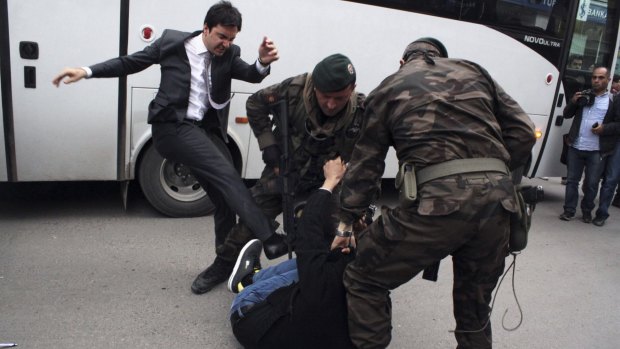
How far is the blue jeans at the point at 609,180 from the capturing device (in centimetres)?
586

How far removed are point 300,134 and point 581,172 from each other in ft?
13.9

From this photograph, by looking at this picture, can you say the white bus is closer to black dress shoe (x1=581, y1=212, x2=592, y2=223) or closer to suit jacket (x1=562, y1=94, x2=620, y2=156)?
suit jacket (x1=562, y1=94, x2=620, y2=156)

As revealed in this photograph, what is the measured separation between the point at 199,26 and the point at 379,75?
1838mm

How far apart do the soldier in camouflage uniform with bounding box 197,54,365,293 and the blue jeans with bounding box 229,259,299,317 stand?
300mm

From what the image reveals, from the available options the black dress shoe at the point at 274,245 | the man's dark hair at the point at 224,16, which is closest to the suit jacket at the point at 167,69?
the man's dark hair at the point at 224,16

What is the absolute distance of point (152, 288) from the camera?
11.2 ft

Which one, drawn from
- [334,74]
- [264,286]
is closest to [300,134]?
[334,74]

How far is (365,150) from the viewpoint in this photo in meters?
2.23

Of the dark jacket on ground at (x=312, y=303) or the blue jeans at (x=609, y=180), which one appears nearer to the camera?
the dark jacket on ground at (x=312, y=303)

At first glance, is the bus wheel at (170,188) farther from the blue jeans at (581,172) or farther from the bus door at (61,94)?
the blue jeans at (581,172)

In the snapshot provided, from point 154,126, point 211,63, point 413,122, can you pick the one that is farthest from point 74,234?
point 413,122

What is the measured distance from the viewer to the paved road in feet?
9.68

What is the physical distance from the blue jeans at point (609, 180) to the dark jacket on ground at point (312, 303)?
4694mm

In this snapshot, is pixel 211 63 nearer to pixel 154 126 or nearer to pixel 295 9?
pixel 154 126
